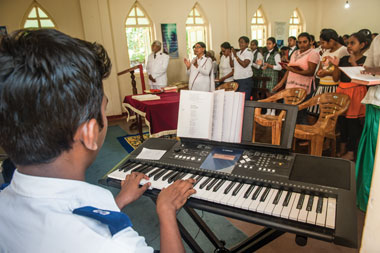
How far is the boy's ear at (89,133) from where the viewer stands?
0.70 metres

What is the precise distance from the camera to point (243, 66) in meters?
5.84

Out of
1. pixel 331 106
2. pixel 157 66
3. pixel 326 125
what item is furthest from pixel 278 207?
pixel 157 66

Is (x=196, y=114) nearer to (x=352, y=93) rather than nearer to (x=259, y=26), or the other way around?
(x=352, y=93)

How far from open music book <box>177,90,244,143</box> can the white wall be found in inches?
234

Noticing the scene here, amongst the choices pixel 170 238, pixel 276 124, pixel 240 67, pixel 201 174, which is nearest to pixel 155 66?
pixel 240 67

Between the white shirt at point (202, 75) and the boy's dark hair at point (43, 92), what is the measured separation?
4418 mm

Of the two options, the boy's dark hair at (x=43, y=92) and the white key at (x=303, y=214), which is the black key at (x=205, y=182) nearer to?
the white key at (x=303, y=214)

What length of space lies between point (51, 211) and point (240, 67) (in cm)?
571

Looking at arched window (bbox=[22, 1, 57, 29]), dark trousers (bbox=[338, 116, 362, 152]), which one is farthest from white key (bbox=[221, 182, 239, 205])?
arched window (bbox=[22, 1, 57, 29])

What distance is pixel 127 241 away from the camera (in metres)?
0.67

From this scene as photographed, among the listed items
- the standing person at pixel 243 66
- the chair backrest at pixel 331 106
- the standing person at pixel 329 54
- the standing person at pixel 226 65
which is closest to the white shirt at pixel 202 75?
the standing person at pixel 243 66

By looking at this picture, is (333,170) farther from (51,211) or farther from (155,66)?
(155,66)

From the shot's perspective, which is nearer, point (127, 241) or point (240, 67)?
point (127, 241)

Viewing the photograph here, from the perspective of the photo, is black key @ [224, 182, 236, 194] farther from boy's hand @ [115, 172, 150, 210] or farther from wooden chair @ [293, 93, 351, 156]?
wooden chair @ [293, 93, 351, 156]
